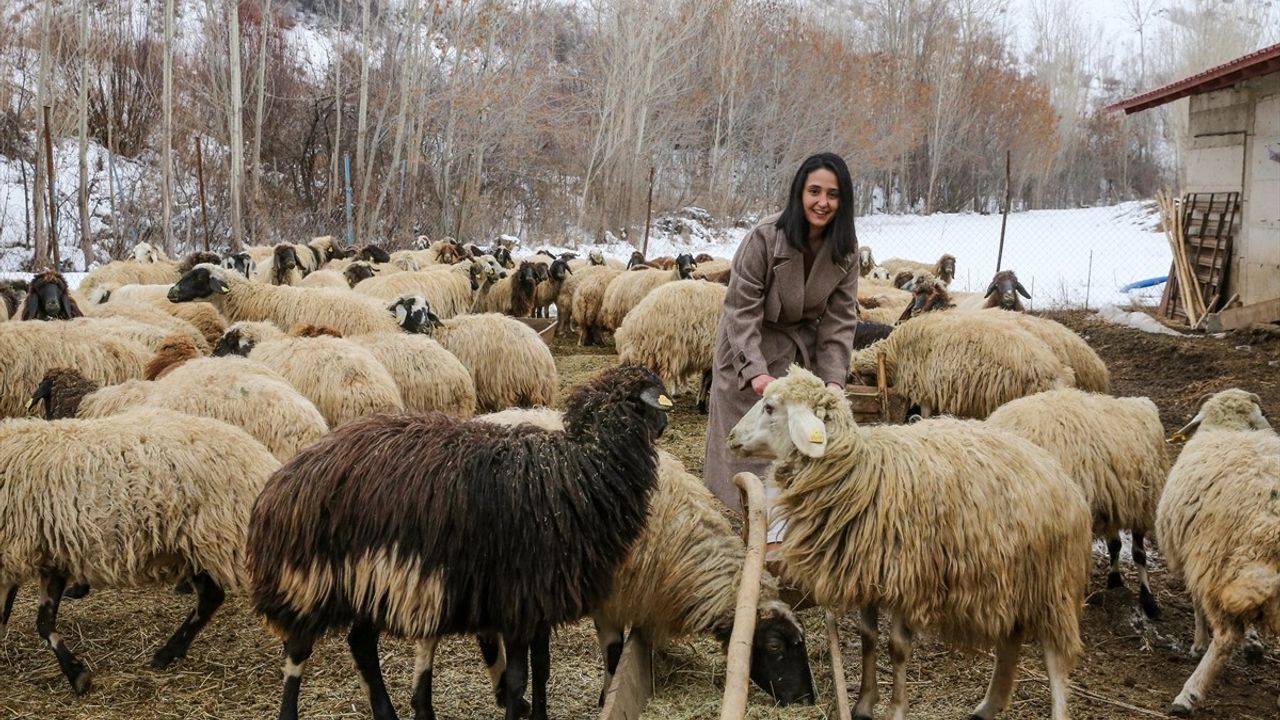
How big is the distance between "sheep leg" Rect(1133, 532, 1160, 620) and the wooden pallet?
9.55 meters

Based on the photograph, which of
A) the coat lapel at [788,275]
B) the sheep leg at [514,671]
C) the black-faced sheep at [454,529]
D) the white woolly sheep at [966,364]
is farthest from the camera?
the white woolly sheep at [966,364]

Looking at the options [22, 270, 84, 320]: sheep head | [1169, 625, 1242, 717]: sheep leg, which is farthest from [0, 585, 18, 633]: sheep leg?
[1169, 625, 1242, 717]: sheep leg

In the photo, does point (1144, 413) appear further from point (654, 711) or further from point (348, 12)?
Answer: point (348, 12)

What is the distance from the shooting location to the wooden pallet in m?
13.4

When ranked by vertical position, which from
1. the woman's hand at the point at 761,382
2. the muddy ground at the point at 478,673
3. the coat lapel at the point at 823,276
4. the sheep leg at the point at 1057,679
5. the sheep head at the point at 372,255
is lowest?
the muddy ground at the point at 478,673

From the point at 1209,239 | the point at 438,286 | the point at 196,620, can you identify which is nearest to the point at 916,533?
the point at 196,620

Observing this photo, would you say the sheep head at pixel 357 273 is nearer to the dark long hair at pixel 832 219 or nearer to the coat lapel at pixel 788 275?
the coat lapel at pixel 788 275

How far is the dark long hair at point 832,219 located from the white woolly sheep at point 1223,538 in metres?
1.82

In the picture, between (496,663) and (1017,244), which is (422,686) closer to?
(496,663)

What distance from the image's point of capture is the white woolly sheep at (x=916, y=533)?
3588 mm

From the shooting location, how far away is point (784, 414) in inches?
146

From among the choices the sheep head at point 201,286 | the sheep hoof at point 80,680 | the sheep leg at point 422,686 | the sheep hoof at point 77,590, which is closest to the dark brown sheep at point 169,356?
the sheep hoof at point 77,590

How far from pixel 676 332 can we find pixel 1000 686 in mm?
6237

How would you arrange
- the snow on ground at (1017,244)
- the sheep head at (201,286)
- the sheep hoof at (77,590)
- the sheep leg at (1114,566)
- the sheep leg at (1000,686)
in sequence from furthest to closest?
the snow on ground at (1017,244), the sheep head at (201,286), the sheep leg at (1114,566), the sheep hoof at (77,590), the sheep leg at (1000,686)
